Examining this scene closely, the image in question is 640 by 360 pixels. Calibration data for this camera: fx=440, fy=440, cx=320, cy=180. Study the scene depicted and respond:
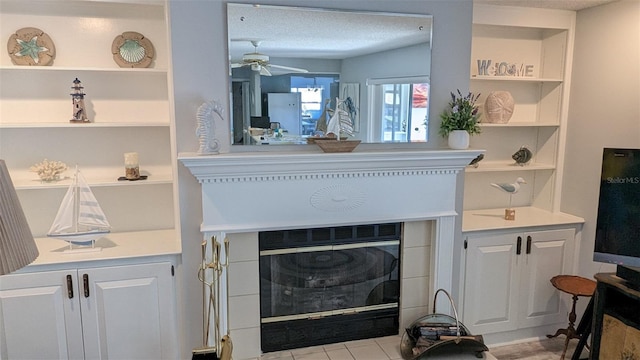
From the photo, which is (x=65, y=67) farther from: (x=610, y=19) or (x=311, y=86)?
(x=610, y=19)

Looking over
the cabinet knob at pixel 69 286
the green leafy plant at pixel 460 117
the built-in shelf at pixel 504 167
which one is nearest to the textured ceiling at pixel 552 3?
the green leafy plant at pixel 460 117

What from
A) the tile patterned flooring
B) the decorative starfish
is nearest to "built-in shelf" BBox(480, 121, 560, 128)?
the tile patterned flooring

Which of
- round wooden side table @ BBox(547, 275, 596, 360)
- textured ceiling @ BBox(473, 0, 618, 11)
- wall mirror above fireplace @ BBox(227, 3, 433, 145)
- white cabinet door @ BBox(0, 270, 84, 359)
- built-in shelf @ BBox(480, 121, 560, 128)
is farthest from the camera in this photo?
built-in shelf @ BBox(480, 121, 560, 128)

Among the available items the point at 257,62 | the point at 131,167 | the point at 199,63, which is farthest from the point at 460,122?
the point at 131,167

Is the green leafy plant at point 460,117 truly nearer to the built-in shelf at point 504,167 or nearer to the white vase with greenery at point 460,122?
the white vase with greenery at point 460,122

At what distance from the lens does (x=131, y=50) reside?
2.77 meters

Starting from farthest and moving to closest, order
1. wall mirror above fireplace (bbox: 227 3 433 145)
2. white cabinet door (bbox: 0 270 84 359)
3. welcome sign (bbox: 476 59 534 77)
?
welcome sign (bbox: 476 59 534 77), wall mirror above fireplace (bbox: 227 3 433 145), white cabinet door (bbox: 0 270 84 359)

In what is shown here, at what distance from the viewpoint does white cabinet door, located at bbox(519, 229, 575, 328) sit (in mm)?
3113

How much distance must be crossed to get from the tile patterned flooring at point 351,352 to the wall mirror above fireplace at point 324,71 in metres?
1.33

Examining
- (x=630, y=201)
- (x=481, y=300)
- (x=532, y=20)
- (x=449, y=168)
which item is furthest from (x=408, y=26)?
(x=481, y=300)

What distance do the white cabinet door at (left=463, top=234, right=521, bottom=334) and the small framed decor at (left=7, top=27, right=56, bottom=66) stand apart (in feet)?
9.64

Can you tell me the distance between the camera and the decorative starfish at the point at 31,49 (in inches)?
102

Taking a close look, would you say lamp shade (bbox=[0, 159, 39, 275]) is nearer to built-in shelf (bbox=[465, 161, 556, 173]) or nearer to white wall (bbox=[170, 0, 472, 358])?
white wall (bbox=[170, 0, 472, 358])

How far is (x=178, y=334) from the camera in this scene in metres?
2.57
